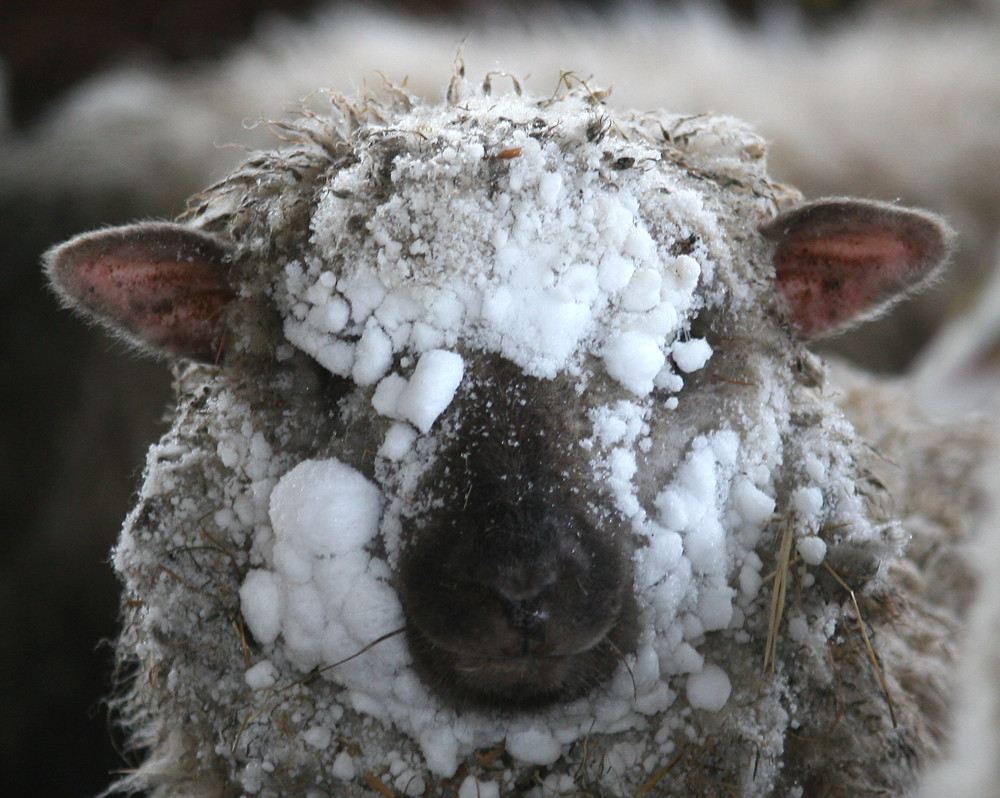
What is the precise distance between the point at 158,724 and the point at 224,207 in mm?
1080

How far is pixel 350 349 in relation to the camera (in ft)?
5.09

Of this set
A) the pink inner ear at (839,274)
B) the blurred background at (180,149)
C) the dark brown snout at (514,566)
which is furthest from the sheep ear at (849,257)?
the blurred background at (180,149)

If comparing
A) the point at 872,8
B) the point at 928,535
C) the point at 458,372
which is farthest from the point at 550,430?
the point at 872,8

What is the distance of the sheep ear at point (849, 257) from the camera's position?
1.67 meters

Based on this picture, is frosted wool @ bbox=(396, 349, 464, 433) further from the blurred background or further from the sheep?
the blurred background

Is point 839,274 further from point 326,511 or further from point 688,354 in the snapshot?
point 326,511

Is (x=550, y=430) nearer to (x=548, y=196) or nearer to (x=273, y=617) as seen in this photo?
(x=548, y=196)

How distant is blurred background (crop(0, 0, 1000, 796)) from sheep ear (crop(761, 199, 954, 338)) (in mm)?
2380

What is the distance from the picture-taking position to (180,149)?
4168 millimetres

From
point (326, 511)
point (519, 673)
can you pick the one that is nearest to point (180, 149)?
point (326, 511)

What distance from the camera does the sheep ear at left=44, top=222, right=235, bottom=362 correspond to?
1.65 metres

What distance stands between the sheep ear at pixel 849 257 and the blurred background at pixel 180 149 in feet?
7.81

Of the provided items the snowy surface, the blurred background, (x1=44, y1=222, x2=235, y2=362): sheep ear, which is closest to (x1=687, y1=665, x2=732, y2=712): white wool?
the snowy surface

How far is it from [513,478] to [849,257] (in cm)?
84
